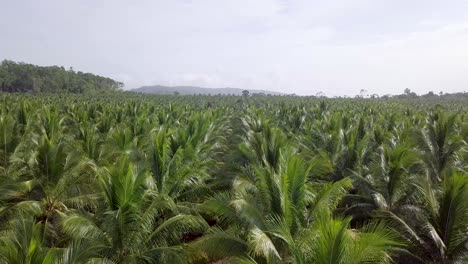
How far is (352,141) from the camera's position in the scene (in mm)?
18578

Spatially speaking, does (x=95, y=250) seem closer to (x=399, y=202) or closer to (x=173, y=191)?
(x=173, y=191)

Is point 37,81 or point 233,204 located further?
point 37,81

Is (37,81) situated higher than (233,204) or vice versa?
(37,81)

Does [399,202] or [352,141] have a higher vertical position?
[352,141]

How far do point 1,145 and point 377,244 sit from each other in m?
15.2

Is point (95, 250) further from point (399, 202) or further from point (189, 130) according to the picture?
point (189, 130)

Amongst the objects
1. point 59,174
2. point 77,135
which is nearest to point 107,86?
point 77,135

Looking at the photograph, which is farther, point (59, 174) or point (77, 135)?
point (77, 135)

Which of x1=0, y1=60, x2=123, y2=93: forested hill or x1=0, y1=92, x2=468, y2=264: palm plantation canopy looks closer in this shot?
x1=0, y1=92, x2=468, y2=264: palm plantation canopy

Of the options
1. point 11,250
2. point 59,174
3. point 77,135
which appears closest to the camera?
point 11,250

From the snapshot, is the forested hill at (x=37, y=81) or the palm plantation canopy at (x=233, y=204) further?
the forested hill at (x=37, y=81)

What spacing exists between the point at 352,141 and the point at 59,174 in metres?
12.5

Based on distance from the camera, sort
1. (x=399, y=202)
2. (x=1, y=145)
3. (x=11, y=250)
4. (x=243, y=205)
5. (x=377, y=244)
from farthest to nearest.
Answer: (x=1, y=145) → (x=399, y=202) → (x=243, y=205) → (x=377, y=244) → (x=11, y=250)

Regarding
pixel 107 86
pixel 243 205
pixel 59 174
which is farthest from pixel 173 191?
A: pixel 107 86
